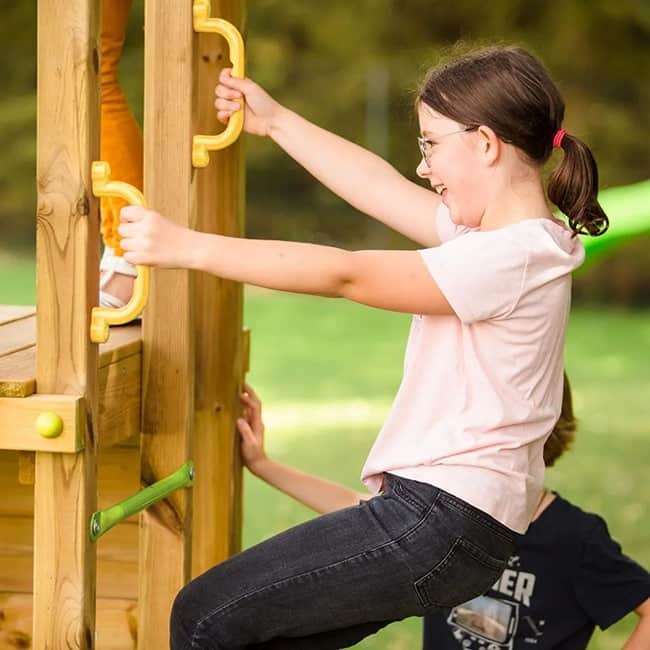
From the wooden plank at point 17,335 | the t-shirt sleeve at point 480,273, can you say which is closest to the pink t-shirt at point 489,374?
the t-shirt sleeve at point 480,273

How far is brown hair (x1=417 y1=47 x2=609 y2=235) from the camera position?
2.24 metres

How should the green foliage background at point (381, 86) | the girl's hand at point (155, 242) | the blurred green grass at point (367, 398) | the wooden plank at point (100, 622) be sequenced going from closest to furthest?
the girl's hand at point (155, 242), the wooden plank at point (100, 622), the blurred green grass at point (367, 398), the green foliage background at point (381, 86)

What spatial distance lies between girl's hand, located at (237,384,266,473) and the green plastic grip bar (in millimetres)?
378

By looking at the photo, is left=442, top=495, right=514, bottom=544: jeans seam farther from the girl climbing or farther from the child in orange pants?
the child in orange pants

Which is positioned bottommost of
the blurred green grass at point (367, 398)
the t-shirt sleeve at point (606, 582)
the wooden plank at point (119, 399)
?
the blurred green grass at point (367, 398)

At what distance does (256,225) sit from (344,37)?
2.72 metres

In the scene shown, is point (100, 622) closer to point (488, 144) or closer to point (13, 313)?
point (13, 313)

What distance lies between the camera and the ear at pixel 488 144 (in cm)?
222

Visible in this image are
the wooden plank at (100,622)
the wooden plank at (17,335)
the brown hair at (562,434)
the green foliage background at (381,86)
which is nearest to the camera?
the wooden plank at (17,335)

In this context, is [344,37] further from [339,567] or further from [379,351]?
[339,567]

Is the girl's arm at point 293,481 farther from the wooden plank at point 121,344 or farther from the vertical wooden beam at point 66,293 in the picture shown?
the vertical wooden beam at point 66,293

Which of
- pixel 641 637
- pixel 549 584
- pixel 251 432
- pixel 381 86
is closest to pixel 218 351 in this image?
pixel 251 432

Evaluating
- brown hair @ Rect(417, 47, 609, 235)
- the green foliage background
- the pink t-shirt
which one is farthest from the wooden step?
the green foliage background

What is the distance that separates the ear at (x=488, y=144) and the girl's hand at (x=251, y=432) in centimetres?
99
